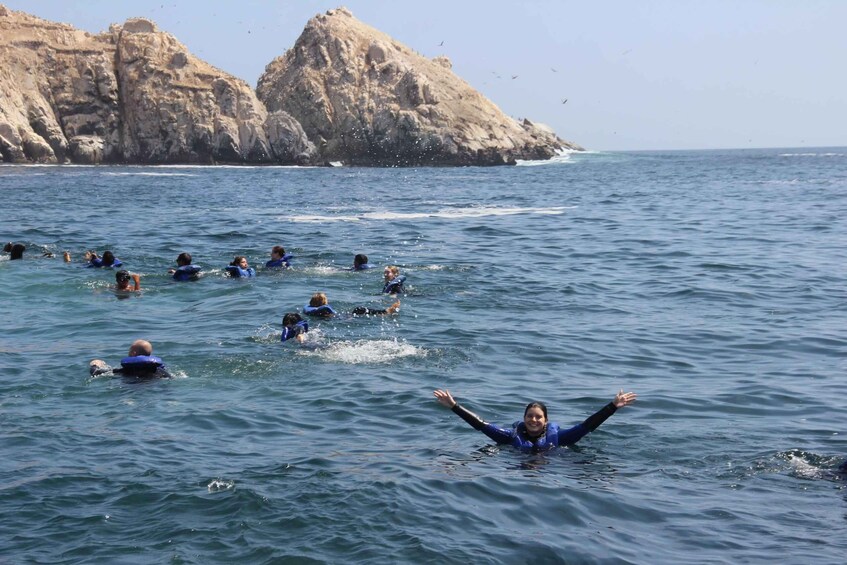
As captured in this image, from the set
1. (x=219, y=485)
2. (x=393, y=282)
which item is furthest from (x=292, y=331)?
(x=219, y=485)

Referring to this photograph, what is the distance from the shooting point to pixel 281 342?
18359 mm

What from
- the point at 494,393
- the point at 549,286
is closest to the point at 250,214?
the point at 549,286

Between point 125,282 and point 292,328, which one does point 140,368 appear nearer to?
point 292,328

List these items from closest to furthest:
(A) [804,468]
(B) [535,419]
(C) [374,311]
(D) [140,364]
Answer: (A) [804,468], (B) [535,419], (D) [140,364], (C) [374,311]

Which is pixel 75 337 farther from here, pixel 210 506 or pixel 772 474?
pixel 772 474

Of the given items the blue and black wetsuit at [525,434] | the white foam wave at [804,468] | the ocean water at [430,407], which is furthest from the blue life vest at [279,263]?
the white foam wave at [804,468]

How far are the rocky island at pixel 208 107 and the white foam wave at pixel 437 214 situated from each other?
207 ft

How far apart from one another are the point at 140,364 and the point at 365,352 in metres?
4.26

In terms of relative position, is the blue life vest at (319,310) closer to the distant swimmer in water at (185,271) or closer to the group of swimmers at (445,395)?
the group of swimmers at (445,395)

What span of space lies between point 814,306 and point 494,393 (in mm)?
11259

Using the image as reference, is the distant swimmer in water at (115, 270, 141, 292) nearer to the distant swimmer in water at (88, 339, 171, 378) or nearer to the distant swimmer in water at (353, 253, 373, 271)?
the distant swimmer in water at (353, 253, 373, 271)

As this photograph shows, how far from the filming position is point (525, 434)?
1252 centimetres

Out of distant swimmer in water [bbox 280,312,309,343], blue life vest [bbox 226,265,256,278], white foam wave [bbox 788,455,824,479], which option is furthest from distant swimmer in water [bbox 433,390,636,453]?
blue life vest [bbox 226,265,256,278]

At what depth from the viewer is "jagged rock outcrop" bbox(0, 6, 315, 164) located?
108 metres
